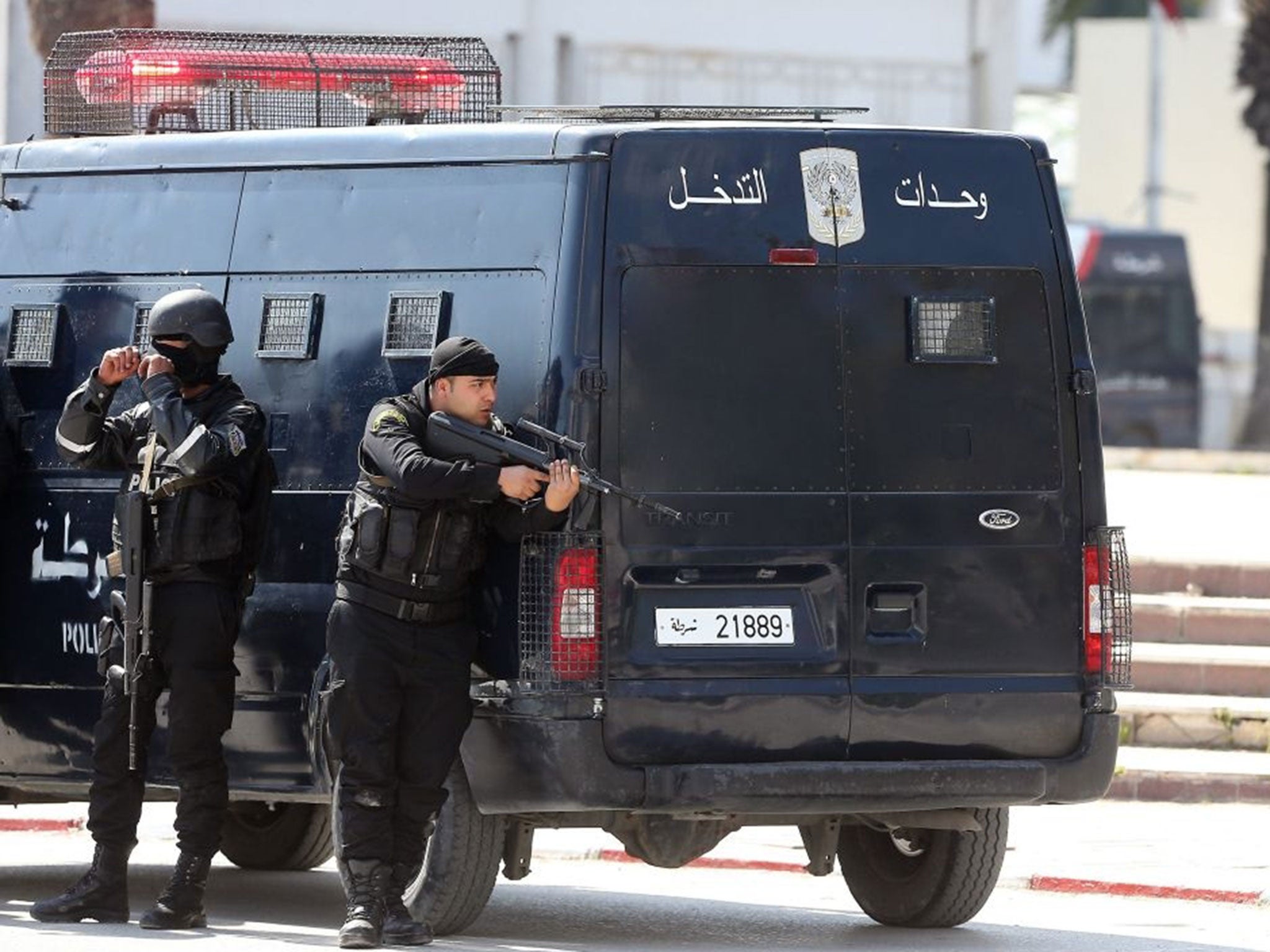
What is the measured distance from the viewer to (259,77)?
10.1m

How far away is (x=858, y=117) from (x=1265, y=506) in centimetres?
785

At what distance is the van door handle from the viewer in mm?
8578

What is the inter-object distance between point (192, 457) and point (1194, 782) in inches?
Result: 229

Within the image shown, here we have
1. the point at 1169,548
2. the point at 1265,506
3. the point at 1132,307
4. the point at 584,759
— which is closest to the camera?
the point at 584,759

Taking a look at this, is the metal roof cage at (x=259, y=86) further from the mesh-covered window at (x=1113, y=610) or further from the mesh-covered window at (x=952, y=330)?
the mesh-covered window at (x=1113, y=610)

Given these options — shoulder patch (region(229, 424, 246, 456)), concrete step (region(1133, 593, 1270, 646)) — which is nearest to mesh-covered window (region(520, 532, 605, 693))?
shoulder patch (region(229, 424, 246, 456))

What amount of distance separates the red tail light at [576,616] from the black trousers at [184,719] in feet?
3.96

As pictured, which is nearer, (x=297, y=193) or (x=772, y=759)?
(x=772, y=759)

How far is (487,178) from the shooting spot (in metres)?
8.62

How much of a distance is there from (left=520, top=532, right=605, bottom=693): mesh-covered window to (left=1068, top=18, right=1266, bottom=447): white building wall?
51.1 m

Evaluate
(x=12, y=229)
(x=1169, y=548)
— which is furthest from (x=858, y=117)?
(x=12, y=229)

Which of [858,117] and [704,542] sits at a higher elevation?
[858,117]

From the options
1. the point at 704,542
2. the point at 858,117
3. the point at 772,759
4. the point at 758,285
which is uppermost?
the point at 858,117

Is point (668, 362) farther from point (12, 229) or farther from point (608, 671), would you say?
point (12, 229)
